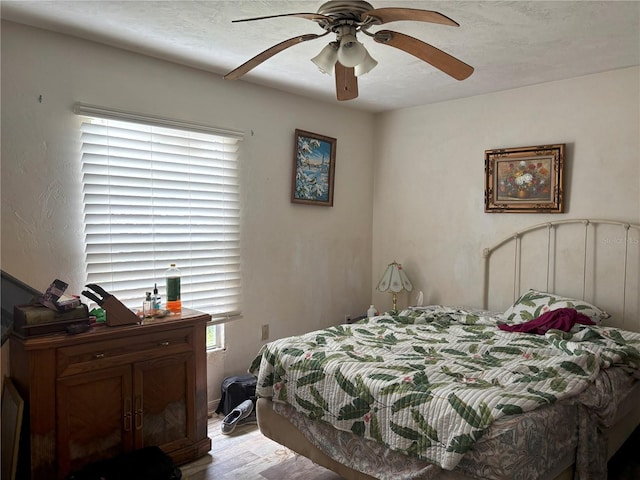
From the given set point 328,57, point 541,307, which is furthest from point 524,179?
point 328,57

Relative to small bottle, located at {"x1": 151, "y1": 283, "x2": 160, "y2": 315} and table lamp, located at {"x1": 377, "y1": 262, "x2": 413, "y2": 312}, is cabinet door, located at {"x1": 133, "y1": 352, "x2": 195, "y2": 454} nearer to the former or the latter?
small bottle, located at {"x1": 151, "y1": 283, "x2": 160, "y2": 315}

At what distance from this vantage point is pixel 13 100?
8.29 ft

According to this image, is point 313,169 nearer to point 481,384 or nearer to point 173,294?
point 173,294

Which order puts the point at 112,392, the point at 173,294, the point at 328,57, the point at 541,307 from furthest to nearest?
the point at 541,307 < the point at 173,294 < the point at 112,392 < the point at 328,57

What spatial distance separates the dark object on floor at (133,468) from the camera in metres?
2.28

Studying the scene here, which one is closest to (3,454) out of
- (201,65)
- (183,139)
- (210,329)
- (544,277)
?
(210,329)

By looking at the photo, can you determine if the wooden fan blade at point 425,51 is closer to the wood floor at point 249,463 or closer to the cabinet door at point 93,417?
the cabinet door at point 93,417

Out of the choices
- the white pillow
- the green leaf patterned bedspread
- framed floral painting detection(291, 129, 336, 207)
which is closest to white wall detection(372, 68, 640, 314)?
the white pillow

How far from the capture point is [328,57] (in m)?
2.09

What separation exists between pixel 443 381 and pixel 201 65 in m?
2.49

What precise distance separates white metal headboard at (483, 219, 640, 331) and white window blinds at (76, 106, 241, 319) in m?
2.11

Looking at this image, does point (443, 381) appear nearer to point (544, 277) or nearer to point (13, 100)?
point (544, 277)

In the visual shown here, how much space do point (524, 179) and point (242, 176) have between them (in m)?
2.17

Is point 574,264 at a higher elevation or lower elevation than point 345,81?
lower
